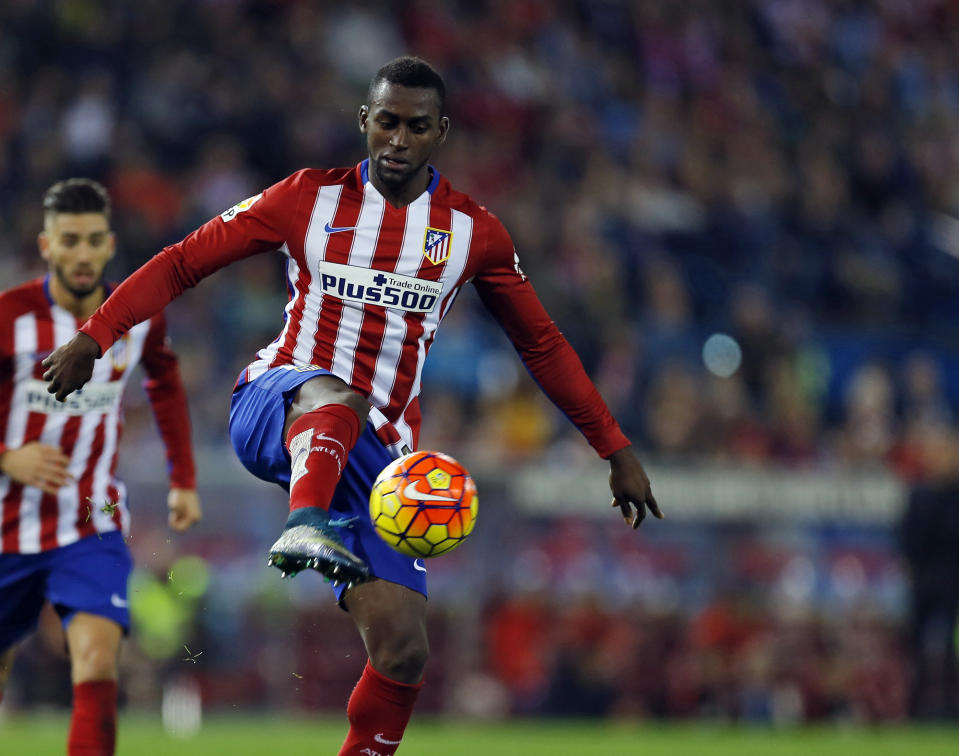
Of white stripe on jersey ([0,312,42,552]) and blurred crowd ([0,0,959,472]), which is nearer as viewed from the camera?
white stripe on jersey ([0,312,42,552])

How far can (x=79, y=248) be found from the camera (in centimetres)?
598

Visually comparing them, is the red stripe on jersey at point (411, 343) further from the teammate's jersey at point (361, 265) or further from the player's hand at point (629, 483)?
the player's hand at point (629, 483)

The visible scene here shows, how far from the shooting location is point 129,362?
19.9 feet

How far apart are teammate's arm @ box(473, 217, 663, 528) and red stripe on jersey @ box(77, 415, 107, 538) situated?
69.6 inches

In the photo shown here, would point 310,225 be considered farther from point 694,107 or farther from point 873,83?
point 873,83

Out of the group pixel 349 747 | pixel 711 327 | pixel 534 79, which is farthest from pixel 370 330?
pixel 534 79

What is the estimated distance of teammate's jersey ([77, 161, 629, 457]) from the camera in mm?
4762

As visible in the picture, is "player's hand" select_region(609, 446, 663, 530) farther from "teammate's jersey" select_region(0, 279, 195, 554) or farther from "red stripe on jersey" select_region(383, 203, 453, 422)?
"teammate's jersey" select_region(0, 279, 195, 554)

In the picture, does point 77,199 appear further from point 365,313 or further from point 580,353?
point 580,353

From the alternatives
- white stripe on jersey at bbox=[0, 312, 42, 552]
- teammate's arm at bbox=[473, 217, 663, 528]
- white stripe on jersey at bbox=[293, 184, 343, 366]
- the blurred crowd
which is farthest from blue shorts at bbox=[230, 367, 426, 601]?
the blurred crowd

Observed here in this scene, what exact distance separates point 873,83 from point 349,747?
48.2 feet

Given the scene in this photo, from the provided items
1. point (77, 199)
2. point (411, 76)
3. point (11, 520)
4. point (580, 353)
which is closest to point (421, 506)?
point (411, 76)

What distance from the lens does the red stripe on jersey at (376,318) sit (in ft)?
15.9

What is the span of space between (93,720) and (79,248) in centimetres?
181
